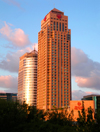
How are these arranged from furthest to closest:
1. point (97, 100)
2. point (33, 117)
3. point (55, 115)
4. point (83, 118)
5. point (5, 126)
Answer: point (97, 100) → point (55, 115) → point (33, 117) → point (83, 118) → point (5, 126)

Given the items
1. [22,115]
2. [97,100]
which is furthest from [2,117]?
[97,100]

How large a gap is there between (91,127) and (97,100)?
351 feet

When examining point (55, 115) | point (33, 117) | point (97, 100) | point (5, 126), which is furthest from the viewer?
point (97, 100)

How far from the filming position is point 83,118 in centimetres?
6688

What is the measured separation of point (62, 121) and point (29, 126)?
15.3 meters

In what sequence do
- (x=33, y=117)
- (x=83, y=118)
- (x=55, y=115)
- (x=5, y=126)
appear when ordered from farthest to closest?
(x=55, y=115)
(x=33, y=117)
(x=83, y=118)
(x=5, y=126)

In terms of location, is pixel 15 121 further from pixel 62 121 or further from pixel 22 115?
pixel 62 121

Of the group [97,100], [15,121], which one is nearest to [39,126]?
[15,121]

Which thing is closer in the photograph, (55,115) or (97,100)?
(55,115)

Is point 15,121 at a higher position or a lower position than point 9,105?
lower

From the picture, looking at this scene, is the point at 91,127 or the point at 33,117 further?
the point at 33,117

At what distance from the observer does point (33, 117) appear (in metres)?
75.1

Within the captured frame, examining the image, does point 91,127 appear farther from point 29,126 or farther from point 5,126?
point 5,126

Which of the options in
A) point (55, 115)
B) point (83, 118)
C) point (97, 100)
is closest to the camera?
point (83, 118)
